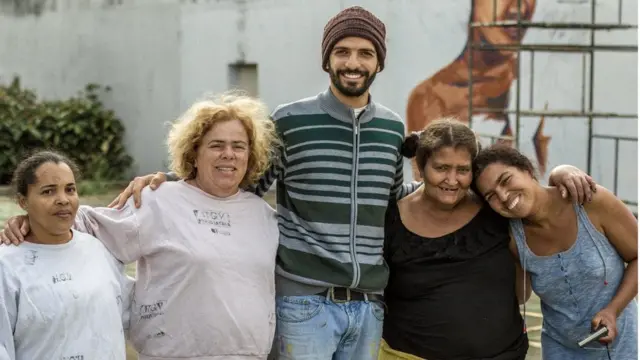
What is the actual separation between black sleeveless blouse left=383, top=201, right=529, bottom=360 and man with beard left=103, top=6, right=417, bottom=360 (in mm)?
85

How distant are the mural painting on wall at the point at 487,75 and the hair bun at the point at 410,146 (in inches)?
232

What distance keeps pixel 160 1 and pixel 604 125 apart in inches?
260

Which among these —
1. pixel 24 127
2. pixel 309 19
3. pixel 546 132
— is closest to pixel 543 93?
pixel 546 132

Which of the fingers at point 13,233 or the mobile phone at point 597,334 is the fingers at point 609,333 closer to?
the mobile phone at point 597,334

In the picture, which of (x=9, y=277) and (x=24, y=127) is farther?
(x=24, y=127)

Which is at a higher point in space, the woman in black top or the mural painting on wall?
the mural painting on wall

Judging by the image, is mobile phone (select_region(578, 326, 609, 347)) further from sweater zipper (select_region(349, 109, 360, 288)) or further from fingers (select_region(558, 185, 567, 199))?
sweater zipper (select_region(349, 109, 360, 288))

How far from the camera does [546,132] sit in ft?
30.8

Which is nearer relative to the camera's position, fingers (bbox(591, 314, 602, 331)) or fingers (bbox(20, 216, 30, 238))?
fingers (bbox(20, 216, 30, 238))

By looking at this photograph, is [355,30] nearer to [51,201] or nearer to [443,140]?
[443,140]

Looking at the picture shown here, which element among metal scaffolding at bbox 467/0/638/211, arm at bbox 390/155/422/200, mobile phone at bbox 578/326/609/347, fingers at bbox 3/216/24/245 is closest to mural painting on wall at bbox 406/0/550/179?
metal scaffolding at bbox 467/0/638/211

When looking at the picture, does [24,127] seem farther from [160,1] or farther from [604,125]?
[604,125]

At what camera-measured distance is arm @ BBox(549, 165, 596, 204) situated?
3.32 m

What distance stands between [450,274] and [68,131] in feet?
34.6
